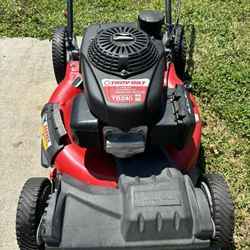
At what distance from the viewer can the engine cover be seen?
213 cm

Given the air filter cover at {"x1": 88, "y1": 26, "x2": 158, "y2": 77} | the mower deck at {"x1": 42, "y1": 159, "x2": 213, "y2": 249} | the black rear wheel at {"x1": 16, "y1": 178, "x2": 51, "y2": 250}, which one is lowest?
the black rear wheel at {"x1": 16, "y1": 178, "x2": 51, "y2": 250}

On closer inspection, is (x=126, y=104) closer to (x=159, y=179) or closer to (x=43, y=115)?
(x=159, y=179)

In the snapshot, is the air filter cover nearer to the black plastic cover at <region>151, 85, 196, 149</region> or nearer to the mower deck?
the black plastic cover at <region>151, 85, 196, 149</region>

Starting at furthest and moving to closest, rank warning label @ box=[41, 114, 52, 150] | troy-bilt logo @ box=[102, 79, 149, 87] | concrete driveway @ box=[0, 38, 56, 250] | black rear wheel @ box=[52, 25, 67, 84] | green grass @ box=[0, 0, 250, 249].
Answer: black rear wheel @ box=[52, 25, 67, 84] → green grass @ box=[0, 0, 250, 249] → concrete driveway @ box=[0, 38, 56, 250] → warning label @ box=[41, 114, 52, 150] → troy-bilt logo @ box=[102, 79, 149, 87]

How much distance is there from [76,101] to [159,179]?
61 cm

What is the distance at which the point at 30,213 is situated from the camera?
2.21 metres

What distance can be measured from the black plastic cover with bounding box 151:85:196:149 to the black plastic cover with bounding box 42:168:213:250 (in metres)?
0.25

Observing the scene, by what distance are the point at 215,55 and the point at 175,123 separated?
2054 millimetres

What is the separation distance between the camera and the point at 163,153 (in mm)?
2459

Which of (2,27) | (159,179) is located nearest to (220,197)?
(159,179)

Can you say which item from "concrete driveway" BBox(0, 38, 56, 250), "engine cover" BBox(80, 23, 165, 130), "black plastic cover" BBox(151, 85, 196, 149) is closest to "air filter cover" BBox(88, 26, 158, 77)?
"engine cover" BBox(80, 23, 165, 130)

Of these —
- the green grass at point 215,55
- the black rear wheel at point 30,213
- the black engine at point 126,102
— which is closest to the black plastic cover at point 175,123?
the black engine at point 126,102

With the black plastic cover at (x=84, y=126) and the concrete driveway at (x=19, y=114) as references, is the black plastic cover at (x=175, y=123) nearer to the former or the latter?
the black plastic cover at (x=84, y=126)

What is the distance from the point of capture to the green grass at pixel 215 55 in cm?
312
